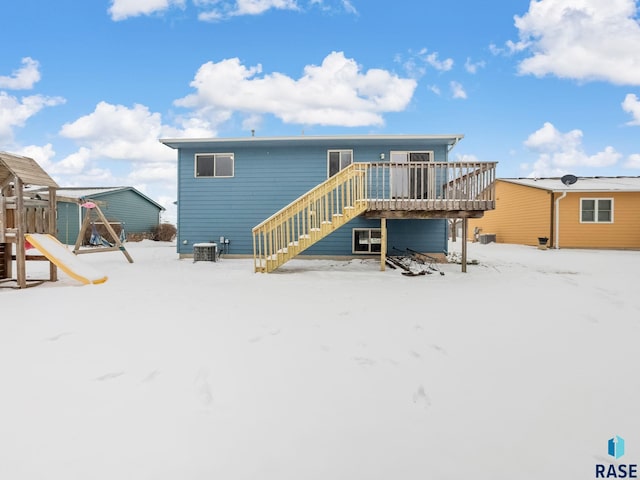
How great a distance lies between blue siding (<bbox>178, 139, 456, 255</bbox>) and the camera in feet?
35.3

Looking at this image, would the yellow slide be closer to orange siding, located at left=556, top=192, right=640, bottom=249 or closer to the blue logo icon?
the blue logo icon

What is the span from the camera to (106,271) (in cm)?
837

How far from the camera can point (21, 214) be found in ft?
21.1

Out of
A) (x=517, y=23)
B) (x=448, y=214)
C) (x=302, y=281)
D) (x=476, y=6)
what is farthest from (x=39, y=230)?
(x=517, y=23)

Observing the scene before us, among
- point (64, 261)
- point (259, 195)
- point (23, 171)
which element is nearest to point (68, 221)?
point (259, 195)

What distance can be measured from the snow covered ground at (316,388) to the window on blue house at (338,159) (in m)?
6.67

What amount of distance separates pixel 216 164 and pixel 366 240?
570 centimetres

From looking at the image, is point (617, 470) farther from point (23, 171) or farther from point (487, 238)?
point (487, 238)

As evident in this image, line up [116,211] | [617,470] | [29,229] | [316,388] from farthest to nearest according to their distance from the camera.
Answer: [116,211] → [29,229] → [316,388] → [617,470]

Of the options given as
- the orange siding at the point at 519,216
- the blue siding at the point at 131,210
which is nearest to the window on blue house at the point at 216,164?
the blue siding at the point at 131,210

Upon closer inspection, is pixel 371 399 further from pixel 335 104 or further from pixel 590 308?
pixel 335 104

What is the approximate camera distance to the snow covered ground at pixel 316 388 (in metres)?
1.71

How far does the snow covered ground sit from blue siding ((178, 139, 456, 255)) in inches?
232

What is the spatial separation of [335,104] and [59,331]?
1311 inches
